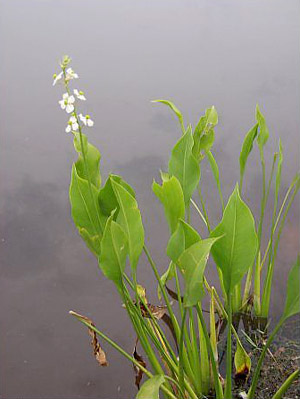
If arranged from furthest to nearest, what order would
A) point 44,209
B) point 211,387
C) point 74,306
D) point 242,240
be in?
point 44,209 < point 74,306 < point 211,387 < point 242,240

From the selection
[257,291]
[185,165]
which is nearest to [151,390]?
[185,165]

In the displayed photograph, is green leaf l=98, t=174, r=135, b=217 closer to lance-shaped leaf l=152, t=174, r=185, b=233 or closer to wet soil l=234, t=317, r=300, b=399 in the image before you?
lance-shaped leaf l=152, t=174, r=185, b=233

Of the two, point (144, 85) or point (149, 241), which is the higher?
point (144, 85)

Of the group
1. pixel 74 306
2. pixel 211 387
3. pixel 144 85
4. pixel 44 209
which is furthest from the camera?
pixel 144 85

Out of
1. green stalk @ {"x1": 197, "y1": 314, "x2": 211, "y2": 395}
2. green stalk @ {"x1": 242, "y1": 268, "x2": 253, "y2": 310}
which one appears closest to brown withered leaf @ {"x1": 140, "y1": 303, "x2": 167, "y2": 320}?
green stalk @ {"x1": 197, "y1": 314, "x2": 211, "y2": 395}

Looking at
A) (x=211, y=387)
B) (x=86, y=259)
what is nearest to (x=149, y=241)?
(x=86, y=259)

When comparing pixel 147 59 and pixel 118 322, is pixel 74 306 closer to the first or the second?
pixel 118 322
